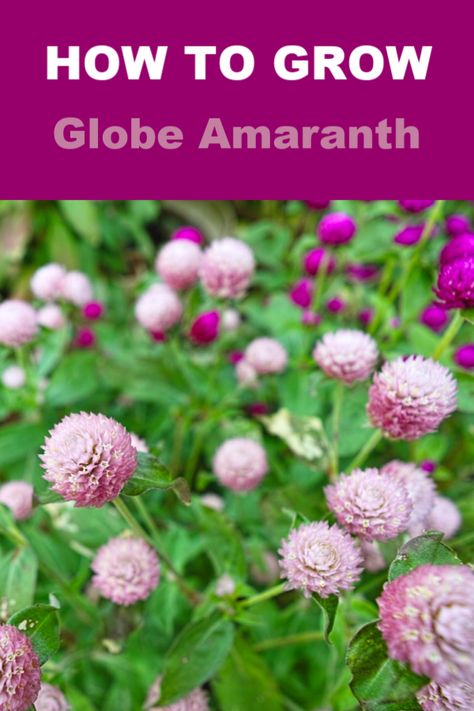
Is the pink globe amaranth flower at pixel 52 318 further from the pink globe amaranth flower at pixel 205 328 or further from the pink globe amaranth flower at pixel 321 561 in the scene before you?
the pink globe amaranth flower at pixel 321 561

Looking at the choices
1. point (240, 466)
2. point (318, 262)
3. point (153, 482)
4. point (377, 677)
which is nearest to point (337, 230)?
point (318, 262)

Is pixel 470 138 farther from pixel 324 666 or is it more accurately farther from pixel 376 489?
pixel 324 666

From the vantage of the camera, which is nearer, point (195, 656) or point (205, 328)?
point (195, 656)

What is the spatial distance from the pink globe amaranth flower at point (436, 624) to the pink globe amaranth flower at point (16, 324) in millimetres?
831

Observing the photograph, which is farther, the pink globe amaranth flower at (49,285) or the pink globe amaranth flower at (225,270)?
the pink globe amaranth flower at (49,285)

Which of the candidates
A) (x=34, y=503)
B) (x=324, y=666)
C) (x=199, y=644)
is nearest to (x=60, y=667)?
(x=199, y=644)

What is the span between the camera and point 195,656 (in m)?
0.81

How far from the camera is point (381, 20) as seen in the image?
1.21m

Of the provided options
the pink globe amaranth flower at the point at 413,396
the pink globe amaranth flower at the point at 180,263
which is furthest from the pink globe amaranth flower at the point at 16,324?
the pink globe amaranth flower at the point at 413,396

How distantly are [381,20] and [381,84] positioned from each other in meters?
0.12

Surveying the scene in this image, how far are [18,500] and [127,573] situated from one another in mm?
270

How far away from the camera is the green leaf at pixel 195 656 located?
2.57 ft

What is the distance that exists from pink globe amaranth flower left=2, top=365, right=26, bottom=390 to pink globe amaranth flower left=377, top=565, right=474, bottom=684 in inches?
37.9

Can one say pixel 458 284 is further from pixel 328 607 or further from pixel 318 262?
pixel 318 262
